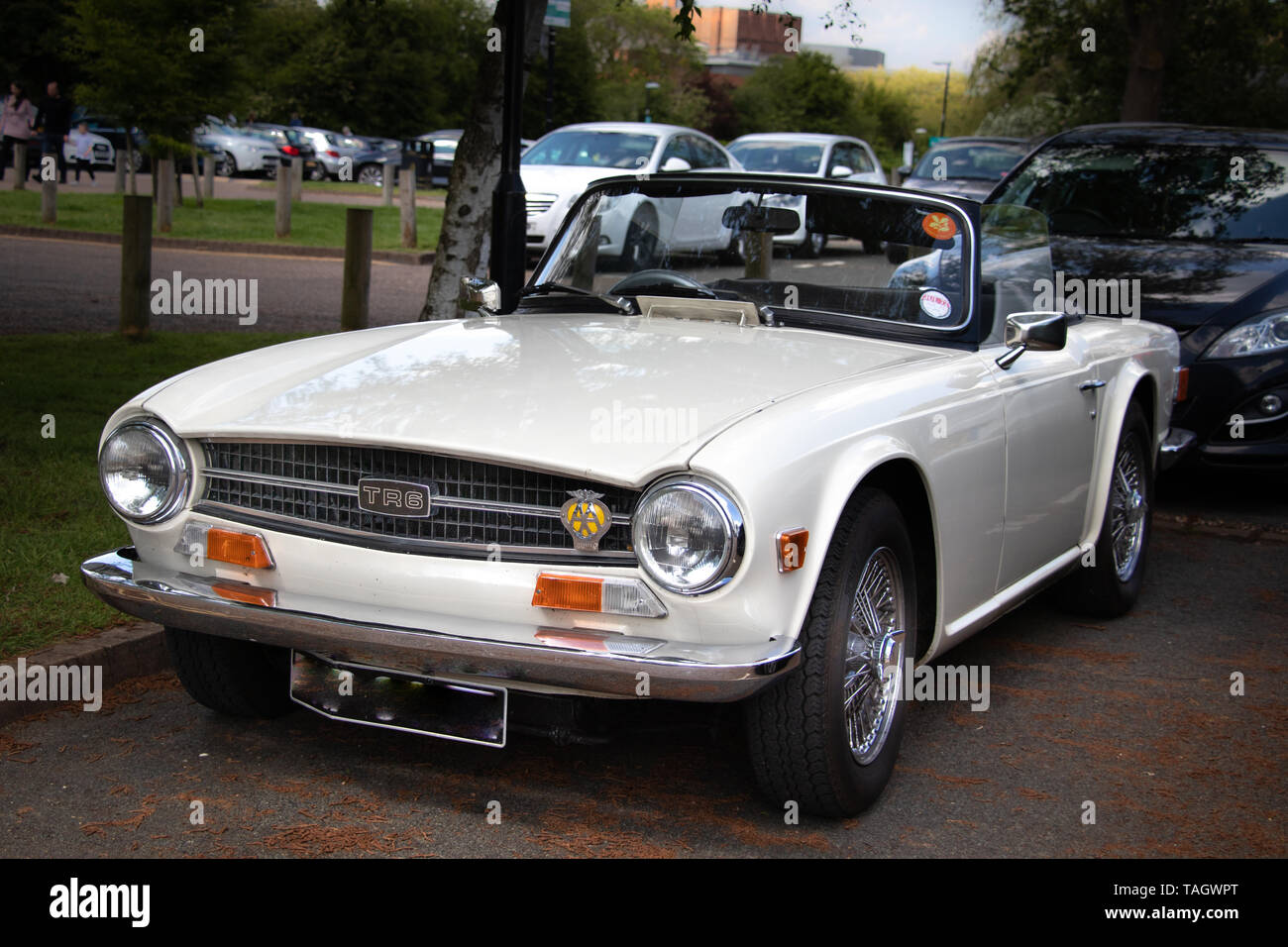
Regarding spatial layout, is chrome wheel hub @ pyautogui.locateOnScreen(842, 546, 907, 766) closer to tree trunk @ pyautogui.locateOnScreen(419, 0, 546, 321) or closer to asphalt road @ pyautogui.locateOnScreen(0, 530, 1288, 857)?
asphalt road @ pyautogui.locateOnScreen(0, 530, 1288, 857)

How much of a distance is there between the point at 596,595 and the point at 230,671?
131cm

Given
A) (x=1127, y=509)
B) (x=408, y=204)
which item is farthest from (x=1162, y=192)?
(x=408, y=204)

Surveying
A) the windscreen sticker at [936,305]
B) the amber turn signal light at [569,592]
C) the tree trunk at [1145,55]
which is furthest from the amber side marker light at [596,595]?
the tree trunk at [1145,55]

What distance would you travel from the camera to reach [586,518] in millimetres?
3150

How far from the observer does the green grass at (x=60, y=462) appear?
457 cm

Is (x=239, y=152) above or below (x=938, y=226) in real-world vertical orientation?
above

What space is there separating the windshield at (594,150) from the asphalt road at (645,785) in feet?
40.0

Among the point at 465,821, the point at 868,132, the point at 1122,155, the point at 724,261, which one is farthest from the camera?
the point at 868,132

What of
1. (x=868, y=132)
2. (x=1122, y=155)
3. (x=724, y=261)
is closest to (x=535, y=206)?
(x=1122, y=155)

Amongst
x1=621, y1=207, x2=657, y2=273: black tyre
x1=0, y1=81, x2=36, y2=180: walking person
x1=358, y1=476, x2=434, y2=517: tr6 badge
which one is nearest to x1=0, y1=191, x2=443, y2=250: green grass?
x1=0, y1=81, x2=36, y2=180: walking person

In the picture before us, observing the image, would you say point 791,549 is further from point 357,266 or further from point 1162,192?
point 357,266

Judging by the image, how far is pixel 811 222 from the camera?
4.71 m
